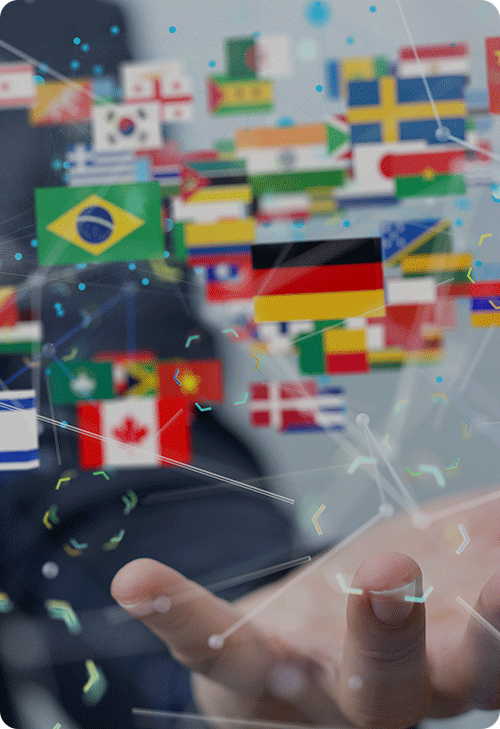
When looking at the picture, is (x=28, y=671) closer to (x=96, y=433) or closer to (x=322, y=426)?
→ (x=96, y=433)

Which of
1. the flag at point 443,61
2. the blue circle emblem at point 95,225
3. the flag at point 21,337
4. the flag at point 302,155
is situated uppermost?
the flag at point 443,61

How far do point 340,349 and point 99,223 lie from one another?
0.94 ft

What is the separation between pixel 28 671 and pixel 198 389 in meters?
0.37

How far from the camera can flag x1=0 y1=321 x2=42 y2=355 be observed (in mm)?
618

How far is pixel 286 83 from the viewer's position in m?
0.59

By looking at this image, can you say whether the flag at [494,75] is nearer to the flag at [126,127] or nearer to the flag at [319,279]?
the flag at [319,279]

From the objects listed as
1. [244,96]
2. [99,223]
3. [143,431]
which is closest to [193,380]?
[143,431]

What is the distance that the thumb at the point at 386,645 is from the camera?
46cm

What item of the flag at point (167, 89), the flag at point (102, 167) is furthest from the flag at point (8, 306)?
the flag at point (167, 89)

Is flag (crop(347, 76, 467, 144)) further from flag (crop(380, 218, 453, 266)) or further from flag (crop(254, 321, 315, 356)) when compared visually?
flag (crop(254, 321, 315, 356))

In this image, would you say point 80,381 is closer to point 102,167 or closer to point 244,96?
point 102,167

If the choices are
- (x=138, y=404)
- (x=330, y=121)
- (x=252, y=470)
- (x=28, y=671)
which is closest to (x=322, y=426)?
(x=252, y=470)

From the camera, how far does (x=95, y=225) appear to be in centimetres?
60

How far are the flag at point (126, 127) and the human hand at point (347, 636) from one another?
44 cm
